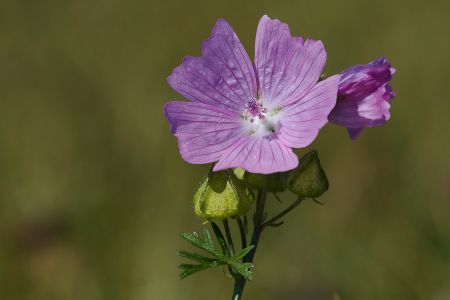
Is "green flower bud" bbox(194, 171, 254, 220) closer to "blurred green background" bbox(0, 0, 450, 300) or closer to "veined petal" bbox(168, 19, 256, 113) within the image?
"veined petal" bbox(168, 19, 256, 113)

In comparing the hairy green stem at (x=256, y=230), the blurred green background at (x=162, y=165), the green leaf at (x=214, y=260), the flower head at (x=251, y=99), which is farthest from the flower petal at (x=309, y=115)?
the blurred green background at (x=162, y=165)

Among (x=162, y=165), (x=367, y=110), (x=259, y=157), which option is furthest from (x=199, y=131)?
(x=162, y=165)

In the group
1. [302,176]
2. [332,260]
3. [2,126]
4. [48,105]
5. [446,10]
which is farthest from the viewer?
[446,10]

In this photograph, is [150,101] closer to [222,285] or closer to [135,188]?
[135,188]

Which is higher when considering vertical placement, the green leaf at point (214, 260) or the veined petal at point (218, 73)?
Answer: the veined petal at point (218, 73)

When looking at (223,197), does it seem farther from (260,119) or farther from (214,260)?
(260,119)

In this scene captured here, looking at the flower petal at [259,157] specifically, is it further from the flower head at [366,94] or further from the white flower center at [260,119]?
the flower head at [366,94]

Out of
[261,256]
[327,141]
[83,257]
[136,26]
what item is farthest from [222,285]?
[136,26]
